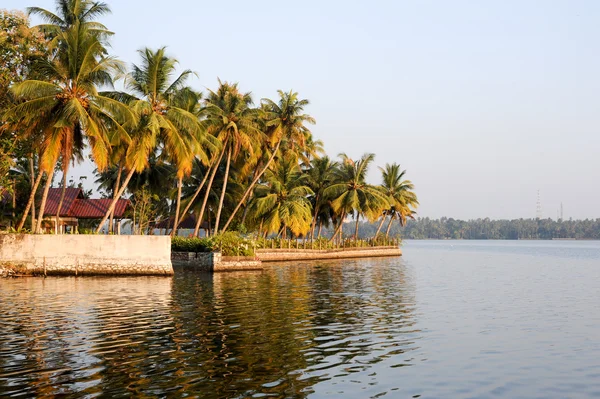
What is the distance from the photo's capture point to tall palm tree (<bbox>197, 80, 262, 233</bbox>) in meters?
46.8

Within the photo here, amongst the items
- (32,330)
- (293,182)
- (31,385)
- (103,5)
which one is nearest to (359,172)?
(293,182)

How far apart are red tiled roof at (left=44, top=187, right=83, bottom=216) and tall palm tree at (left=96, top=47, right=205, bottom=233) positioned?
1314 centimetres

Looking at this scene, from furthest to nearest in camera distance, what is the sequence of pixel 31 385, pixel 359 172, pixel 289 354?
pixel 359 172 → pixel 289 354 → pixel 31 385

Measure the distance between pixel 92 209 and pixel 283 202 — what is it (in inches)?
682

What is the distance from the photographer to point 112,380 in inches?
422

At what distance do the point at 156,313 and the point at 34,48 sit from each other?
74.5ft

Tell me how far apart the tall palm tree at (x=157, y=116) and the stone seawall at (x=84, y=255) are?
264cm

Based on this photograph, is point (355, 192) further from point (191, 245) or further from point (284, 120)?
point (191, 245)

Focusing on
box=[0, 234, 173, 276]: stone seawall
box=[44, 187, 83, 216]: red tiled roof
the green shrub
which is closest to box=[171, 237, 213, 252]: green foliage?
the green shrub

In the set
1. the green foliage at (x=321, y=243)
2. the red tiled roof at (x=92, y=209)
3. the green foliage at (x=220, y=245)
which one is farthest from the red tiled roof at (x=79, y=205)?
the green foliage at (x=321, y=243)

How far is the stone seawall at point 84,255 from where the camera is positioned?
31344mm

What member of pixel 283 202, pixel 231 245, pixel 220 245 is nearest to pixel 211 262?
pixel 220 245

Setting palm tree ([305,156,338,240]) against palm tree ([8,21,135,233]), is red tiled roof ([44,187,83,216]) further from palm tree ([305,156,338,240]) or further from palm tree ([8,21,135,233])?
palm tree ([305,156,338,240])

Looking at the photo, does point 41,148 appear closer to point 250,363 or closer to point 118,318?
point 118,318
